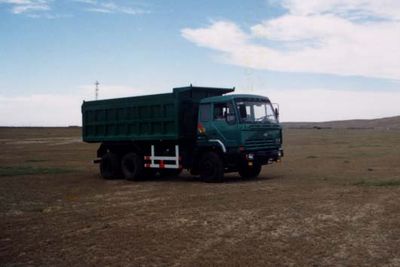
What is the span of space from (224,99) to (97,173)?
27.1 ft

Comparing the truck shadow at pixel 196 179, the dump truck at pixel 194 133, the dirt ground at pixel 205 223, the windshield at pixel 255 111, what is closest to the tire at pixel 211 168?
the dump truck at pixel 194 133

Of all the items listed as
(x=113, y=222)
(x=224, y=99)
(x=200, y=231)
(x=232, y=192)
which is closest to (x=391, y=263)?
(x=200, y=231)

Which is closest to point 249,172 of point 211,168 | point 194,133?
point 211,168

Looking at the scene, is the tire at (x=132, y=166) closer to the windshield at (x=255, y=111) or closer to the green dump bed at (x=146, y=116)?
the green dump bed at (x=146, y=116)

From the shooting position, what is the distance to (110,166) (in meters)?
21.0

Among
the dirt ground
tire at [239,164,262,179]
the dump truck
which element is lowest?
the dirt ground

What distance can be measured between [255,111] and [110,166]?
6.47 metres

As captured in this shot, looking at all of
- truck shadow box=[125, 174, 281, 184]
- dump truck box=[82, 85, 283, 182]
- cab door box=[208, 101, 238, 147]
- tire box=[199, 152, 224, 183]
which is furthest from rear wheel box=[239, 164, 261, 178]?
cab door box=[208, 101, 238, 147]

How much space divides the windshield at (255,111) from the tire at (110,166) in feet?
19.6

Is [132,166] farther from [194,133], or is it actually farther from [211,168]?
[211,168]

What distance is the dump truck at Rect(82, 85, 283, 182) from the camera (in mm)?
17516

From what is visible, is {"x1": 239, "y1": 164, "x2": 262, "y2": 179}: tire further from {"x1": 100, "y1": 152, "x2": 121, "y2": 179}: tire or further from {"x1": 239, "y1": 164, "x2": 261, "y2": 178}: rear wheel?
{"x1": 100, "y1": 152, "x2": 121, "y2": 179}: tire

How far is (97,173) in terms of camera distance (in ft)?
76.8

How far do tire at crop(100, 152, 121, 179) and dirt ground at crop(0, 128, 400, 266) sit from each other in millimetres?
2807
